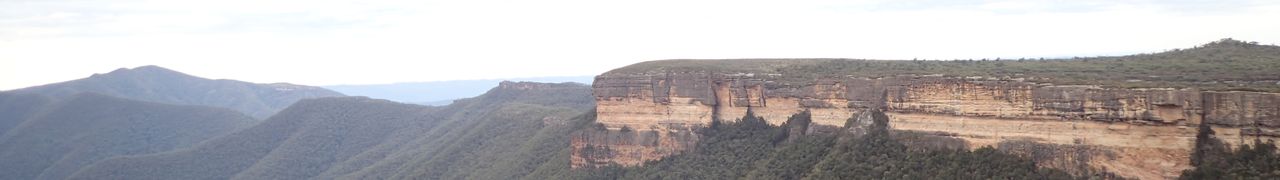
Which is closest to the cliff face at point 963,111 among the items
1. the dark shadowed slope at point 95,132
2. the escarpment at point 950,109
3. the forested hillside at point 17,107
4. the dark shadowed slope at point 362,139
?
the escarpment at point 950,109

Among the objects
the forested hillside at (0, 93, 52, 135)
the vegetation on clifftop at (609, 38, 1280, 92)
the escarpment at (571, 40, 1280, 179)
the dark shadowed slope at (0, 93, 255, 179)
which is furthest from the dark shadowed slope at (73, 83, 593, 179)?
the forested hillside at (0, 93, 52, 135)

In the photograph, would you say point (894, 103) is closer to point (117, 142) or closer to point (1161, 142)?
point (1161, 142)

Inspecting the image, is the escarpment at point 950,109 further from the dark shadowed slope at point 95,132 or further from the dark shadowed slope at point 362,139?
the dark shadowed slope at point 95,132

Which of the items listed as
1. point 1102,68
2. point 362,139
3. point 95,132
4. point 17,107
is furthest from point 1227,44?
point 17,107

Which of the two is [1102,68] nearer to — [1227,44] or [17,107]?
[1227,44]

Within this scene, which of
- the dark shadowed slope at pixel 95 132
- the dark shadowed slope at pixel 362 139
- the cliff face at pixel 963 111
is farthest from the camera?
the dark shadowed slope at pixel 95 132

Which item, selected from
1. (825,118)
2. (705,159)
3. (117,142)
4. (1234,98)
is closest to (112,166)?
(117,142)
